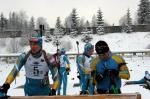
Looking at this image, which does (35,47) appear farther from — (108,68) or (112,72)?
(112,72)

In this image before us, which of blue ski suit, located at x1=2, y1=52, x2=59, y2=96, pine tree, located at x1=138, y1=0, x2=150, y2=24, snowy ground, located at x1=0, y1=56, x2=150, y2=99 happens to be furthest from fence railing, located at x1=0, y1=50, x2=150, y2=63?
pine tree, located at x1=138, y1=0, x2=150, y2=24

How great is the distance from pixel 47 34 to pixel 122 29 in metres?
14.9

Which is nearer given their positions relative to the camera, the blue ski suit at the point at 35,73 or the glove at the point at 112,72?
the glove at the point at 112,72

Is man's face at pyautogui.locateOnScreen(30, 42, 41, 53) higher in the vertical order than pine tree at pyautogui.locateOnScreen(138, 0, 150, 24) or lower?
lower

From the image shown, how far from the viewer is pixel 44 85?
10234 mm

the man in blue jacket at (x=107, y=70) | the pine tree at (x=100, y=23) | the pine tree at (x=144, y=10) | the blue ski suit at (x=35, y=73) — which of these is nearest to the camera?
the man in blue jacket at (x=107, y=70)

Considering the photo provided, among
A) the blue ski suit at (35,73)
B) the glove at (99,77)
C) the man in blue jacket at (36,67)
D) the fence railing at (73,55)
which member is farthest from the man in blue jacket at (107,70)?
the fence railing at (73,55)

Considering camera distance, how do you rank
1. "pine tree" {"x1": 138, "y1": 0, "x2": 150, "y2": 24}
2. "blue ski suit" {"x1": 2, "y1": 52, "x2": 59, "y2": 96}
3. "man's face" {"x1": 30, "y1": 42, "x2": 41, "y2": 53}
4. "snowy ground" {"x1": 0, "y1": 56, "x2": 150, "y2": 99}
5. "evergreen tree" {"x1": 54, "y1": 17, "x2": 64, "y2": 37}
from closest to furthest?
"man's face" {"x1": 30, "y1": 42, "x2": 41, "y2": 53} → "blue ski suit" {"x1": 2, "y1": 52, "x2": 59, "y2": 96} → "snowy ground" {"x1": 0, "y1": 56, "x2": 150, "y2": 99} → "evergreen tree" {"x1": 54, "y1": 17, "x2": 64, "y2": 37} → "pine tree" {"x1": 138, "y1": 0, "x2": 150, "y2": 24}

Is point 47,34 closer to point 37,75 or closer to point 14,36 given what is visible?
point 14,36

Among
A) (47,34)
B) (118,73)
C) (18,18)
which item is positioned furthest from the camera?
(18,18)

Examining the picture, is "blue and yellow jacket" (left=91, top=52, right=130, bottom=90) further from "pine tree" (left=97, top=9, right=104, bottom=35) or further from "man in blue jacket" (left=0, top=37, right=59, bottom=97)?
"pine tree" (left=97, top=9, right=104, bottom=35)

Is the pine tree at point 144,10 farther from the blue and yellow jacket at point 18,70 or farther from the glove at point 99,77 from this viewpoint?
the glove at point 99,77

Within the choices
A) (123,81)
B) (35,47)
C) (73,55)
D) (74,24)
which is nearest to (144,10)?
(74,24)

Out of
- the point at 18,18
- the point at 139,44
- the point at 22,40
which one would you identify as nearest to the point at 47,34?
the point at 22,40
